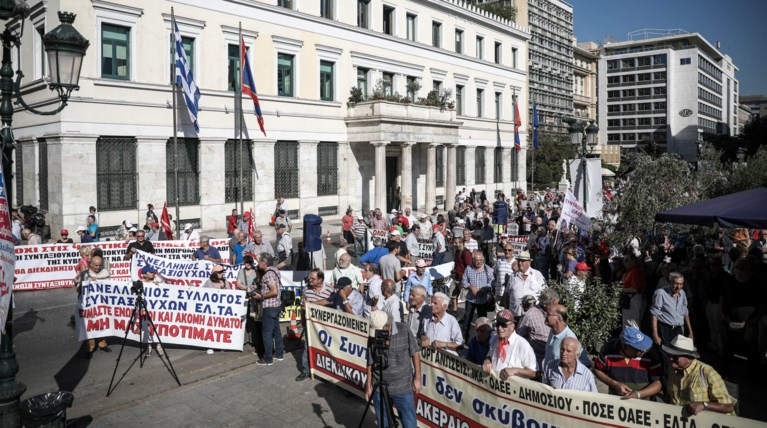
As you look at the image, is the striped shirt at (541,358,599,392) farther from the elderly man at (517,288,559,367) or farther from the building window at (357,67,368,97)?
the building window at (357,67,368,97)

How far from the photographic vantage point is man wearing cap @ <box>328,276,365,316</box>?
344 inches

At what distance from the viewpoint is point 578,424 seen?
5332mm

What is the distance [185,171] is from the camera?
26453 millimetres

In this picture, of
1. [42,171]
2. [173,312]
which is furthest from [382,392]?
[42,171]

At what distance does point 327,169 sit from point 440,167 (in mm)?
11086

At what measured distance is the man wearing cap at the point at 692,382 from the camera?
5.19 metres

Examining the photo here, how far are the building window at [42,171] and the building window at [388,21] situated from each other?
68.9ft

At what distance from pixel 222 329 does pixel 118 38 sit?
1842 cm

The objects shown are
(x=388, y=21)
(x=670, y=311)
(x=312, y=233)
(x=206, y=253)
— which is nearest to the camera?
(x=670, y=311)

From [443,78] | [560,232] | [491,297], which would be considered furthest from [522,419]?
[443,78]

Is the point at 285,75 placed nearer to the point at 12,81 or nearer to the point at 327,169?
the point at 327,169

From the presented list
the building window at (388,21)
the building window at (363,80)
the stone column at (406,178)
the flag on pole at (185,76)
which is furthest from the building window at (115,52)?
the building window at (388,21)

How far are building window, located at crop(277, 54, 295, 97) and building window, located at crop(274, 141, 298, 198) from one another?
2.65 metres

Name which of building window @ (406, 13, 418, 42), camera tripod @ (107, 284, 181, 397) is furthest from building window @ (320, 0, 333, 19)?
camera tripod @ (107, 284, 181, 397)
